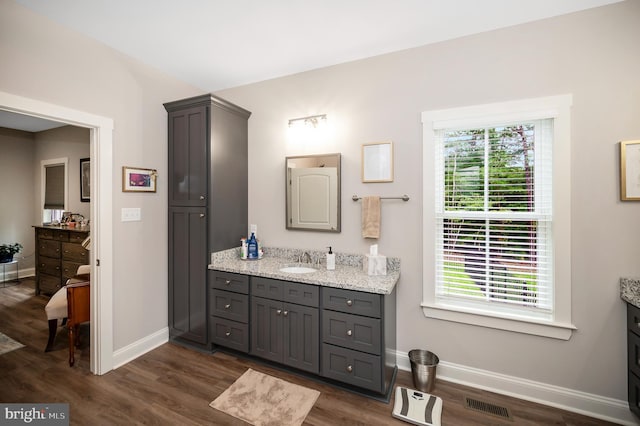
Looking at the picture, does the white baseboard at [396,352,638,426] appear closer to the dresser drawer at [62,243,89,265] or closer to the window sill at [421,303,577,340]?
the window sill at [421,303,577,340]

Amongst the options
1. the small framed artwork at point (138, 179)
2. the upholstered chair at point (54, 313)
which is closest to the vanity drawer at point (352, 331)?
the small framed artwork at point (138, 179)

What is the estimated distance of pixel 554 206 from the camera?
200cm

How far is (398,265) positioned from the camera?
246 centimetres

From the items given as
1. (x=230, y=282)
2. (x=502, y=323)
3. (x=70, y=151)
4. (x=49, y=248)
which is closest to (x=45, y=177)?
(x=70, y=151)

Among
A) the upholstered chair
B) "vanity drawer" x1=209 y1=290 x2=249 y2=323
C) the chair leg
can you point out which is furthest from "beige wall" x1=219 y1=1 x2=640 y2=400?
the chair leg

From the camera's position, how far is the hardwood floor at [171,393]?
1863 mm

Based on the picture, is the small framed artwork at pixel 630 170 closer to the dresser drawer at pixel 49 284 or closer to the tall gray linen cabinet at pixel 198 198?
the tall gray linen cabinet at pixel 198 198

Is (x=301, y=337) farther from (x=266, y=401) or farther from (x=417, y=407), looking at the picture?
(x=417, y=407)

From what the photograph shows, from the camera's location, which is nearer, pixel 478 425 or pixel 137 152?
pixel 478 425

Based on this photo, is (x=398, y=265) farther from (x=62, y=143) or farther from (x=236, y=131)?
(x=62, y=143)

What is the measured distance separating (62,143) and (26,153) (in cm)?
99

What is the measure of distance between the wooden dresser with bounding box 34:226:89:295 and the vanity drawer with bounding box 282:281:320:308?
3.32m

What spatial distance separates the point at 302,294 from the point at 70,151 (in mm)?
5047

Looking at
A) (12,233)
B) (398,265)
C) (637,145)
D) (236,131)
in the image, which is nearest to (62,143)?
(12,233)
